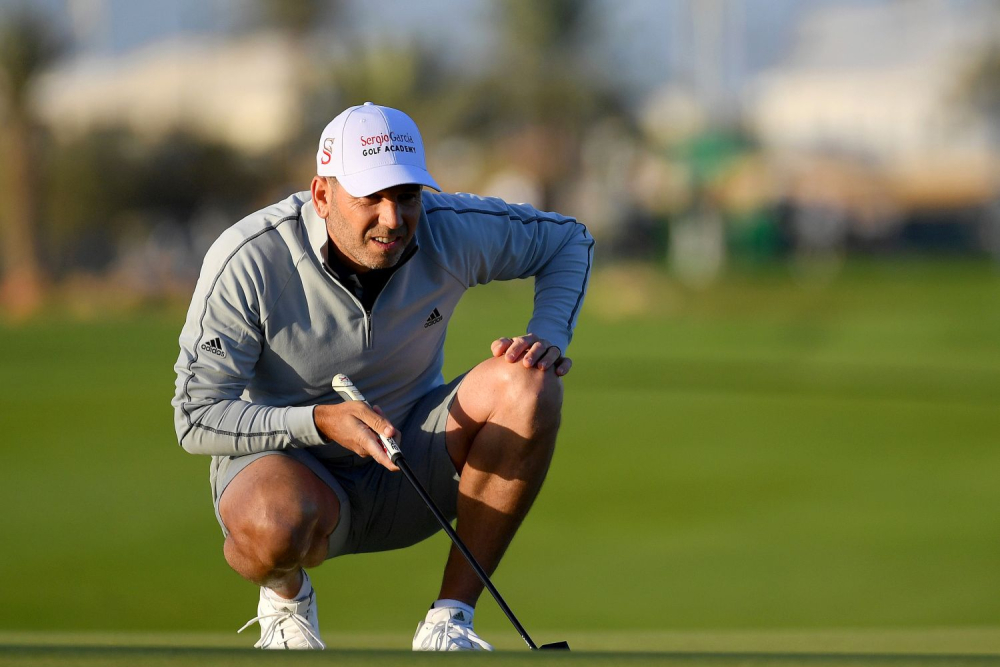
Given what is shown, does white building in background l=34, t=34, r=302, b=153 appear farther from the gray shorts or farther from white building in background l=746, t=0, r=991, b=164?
the gray shorts

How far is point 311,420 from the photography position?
144 inches

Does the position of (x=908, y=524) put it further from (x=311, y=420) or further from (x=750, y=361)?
(x=750, y=361)

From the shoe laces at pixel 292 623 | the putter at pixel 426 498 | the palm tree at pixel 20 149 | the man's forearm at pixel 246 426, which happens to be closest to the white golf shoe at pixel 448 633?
the putter at pixel 426 498

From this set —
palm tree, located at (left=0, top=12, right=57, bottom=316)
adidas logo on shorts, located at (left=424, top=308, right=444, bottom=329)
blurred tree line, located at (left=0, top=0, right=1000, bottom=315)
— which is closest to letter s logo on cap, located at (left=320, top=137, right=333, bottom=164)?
adidas logo on shorts, located at (left=424, top=308, right=444, bottom=329)

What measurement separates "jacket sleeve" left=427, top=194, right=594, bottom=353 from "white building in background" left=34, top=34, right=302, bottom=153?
91.6 ft

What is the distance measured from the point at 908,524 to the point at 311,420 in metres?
6.68

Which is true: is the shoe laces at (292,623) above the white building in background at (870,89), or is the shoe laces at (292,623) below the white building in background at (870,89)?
above

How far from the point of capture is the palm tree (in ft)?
97.0

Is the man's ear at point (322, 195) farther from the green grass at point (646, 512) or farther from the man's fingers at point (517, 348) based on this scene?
the green grass at point (646, 512)

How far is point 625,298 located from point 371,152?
1066 inches

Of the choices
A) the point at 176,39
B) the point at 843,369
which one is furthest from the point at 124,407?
the point at 176,39

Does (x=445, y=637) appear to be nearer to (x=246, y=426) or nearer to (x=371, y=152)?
(x=246, y=426)

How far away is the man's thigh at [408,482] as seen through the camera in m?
4.08

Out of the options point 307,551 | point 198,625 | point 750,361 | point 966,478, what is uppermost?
point 307,551
